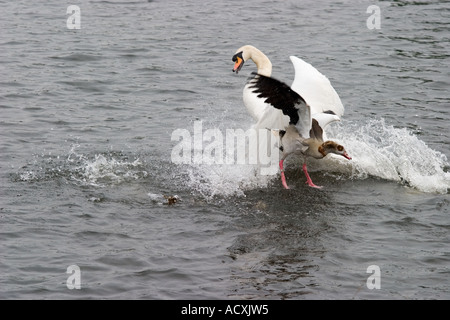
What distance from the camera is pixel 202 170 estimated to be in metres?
9.62

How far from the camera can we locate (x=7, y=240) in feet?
24.5

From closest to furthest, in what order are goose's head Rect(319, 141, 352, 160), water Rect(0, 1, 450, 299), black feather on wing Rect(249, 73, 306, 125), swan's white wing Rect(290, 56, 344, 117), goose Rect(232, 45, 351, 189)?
water Rect(0, 1, 450, 299), black feather on wing Rect(249, 73, 306, 125), goose Rect(232, 45, 351, 189), goose's head Rect(319, 141, 352, 160), swan's white wing Rect(290, 56, 344, 117)

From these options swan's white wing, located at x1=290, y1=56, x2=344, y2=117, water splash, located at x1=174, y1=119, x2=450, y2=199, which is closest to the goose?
swan's white wing, located at x1=290, y1=56, x2=344, y2=117

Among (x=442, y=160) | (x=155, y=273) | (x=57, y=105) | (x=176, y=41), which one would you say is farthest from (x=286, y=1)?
(x=155, y=273)

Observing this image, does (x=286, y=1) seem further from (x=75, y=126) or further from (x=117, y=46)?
(x=75, y=126)

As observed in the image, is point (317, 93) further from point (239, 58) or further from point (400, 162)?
point (400, 162)

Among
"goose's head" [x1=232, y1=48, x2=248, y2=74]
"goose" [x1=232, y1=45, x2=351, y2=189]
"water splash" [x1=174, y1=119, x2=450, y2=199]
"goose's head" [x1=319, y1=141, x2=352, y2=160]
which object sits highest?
"goose's head" [x1=232, y1=48, x2=248, y2=74]

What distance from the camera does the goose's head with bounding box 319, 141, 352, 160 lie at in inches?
356

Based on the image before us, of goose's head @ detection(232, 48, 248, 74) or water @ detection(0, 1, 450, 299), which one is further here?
goose's head @ detection(232, 48, 248, 74)

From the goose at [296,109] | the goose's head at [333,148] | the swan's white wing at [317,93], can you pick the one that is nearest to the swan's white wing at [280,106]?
the goose at [296,109]

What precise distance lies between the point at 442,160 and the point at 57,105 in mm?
5695

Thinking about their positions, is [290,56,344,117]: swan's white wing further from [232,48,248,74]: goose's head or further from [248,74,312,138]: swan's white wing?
[248,74,312,138]: swan's white wing

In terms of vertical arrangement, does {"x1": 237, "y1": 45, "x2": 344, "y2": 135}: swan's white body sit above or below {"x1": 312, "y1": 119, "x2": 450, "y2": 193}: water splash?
above

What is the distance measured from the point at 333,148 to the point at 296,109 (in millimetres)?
796
